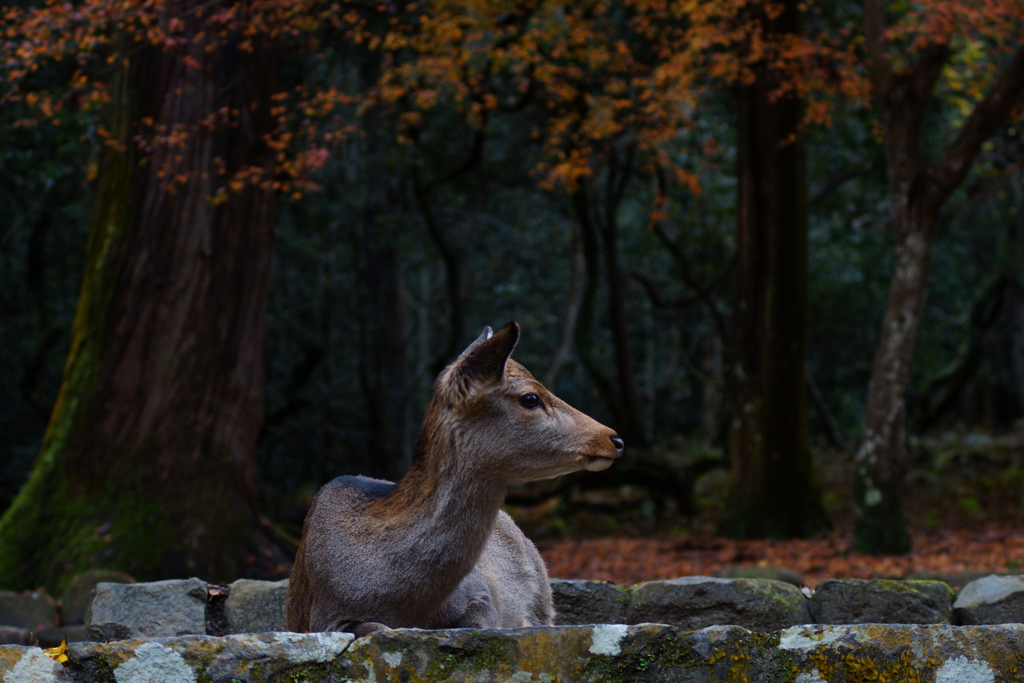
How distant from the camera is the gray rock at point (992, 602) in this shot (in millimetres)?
5121

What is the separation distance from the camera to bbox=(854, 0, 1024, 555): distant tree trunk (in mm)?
12445

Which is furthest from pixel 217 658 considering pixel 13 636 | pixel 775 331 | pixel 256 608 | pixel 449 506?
pixel 775 331

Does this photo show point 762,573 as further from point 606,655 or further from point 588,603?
point 606,655

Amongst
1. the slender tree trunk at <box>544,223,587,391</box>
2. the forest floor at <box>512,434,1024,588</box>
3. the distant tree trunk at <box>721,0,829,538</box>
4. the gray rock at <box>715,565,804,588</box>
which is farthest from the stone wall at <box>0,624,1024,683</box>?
the slender tree trunk at <box>544,223,587,391</box>

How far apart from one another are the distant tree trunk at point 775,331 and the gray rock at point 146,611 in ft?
37.3

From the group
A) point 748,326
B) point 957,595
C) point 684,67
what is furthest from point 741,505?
point 957,595

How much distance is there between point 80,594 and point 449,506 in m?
5.61

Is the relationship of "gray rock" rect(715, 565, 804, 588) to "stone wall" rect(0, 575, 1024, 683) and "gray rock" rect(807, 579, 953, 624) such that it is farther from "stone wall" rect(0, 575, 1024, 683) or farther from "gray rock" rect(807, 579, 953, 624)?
"stone wall" rect(0, 575, 1024, 683)

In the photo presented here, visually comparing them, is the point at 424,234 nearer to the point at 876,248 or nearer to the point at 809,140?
the point at 809,140

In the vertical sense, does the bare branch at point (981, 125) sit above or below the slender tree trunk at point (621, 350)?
above

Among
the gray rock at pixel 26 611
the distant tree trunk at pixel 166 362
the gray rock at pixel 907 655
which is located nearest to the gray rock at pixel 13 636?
the gray rock at pixel 26 611

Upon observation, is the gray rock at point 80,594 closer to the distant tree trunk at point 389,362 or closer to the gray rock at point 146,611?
the gray rock at point 146,611

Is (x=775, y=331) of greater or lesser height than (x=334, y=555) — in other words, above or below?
above

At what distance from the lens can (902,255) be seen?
1283cm
